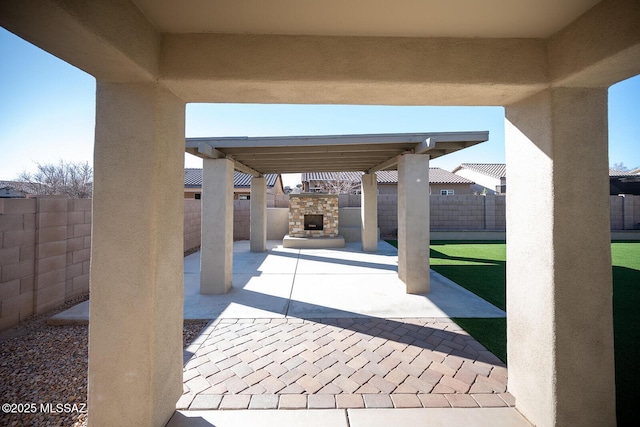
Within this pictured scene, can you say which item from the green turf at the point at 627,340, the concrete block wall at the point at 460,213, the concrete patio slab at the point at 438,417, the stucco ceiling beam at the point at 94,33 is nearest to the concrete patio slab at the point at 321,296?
the green turf at the point at 627,340

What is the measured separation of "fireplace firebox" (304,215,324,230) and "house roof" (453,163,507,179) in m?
25.2

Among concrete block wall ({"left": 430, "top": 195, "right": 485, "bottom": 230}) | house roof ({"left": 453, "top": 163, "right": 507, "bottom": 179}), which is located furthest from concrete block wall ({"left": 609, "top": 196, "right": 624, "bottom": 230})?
house roof ({"left": 453, "top": 163, "right": 507, "bottom": 179})

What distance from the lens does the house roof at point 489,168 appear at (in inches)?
1172

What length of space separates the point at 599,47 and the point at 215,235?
581 cm

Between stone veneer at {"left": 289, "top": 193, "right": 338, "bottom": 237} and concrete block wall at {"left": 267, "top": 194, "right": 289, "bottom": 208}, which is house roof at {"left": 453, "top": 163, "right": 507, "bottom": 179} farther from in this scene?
stone veneer at {"left": 289, "top": 193, "right": 338, "bottom": 237}

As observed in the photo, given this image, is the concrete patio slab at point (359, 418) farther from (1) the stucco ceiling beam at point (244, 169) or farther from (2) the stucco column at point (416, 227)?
(1) the stucco ceiling beam at point (244, 169)

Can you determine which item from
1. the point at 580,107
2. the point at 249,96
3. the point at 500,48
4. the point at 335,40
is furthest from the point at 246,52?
the point at 580,107

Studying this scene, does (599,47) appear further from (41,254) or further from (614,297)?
(41,254)

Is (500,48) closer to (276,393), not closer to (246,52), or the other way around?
(246,52)

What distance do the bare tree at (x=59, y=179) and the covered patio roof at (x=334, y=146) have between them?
12231 mm

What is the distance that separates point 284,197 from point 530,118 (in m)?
14.0

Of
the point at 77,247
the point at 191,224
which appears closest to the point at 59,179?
the point at 191,224

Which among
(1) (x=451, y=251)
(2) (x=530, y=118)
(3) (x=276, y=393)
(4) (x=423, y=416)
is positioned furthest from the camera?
(1) (x=451, y=251)

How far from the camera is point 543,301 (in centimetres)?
206
